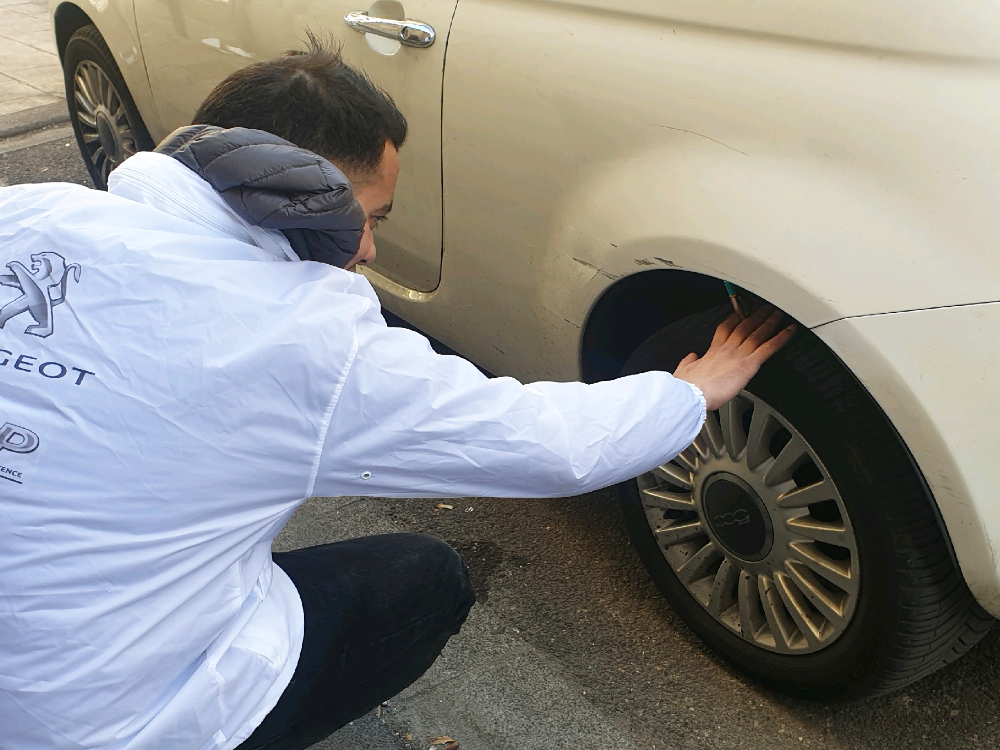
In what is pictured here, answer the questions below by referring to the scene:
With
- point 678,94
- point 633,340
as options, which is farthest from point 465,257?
point 678,94

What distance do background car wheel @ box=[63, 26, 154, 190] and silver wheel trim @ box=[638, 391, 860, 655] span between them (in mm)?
2592

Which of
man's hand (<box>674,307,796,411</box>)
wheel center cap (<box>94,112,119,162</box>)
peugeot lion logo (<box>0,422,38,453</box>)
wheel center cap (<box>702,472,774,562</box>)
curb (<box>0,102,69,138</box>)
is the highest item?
peugeot lion logo (<box>0,422,38,453</box>)

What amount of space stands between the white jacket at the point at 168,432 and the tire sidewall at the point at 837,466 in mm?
574

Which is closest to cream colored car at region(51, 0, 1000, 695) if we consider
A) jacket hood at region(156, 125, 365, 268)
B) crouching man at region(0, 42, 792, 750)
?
crouching man at region(0, 42, 792, 750)

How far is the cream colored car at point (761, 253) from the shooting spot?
1.47m

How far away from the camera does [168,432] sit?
1.18 metres

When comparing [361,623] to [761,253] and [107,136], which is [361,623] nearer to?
[761,253]

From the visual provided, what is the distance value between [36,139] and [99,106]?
2061 mm

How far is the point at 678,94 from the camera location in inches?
67.3

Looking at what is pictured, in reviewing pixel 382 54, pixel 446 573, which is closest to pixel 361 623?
pixel 446 573

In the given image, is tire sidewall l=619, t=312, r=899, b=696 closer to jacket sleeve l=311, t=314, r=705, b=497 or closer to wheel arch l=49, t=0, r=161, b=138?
jacket sleeve l=311, t=314, r=705, b=497

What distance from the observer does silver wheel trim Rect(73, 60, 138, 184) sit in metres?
3.82

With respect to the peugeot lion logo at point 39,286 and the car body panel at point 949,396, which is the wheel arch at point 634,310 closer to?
the car body panel at point 949,396

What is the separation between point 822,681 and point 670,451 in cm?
71
